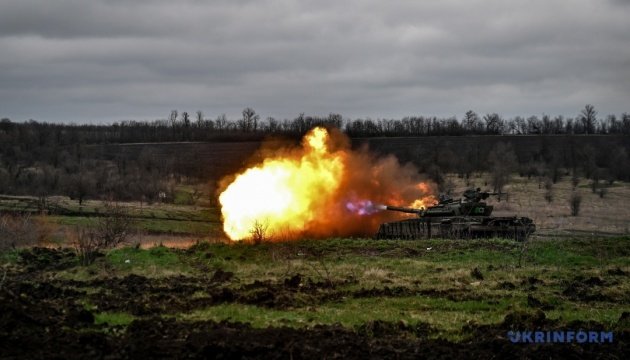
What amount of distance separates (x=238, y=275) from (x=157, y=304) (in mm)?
5591

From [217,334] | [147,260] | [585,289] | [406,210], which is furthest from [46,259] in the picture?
[406,210]

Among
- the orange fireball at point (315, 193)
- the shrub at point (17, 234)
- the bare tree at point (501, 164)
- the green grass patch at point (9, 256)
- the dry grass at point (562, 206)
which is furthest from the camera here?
the bare tree at point (501, 164)

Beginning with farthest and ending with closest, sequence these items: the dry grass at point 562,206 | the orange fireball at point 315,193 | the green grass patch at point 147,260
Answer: the dry grass at point 562,206 → the orange fireball at point 315,193 → the green grass patch at point 147,260

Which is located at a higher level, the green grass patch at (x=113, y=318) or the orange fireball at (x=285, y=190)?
the orange fireball at (x=285, y=190)

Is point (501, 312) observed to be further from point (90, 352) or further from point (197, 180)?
point (197, 180)

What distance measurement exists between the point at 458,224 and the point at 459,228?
0.38 metres

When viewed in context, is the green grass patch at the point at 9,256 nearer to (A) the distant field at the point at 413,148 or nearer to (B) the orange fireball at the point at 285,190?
(B) the orange fireball at the point at 285,190

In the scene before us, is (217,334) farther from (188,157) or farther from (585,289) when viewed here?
(188,157)

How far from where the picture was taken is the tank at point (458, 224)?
40.7m

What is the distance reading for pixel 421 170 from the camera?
90.5 m

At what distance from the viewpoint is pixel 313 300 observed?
1911cm

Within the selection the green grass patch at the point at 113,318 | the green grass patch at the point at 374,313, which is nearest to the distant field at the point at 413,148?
the green grass patch at the point at 374,313

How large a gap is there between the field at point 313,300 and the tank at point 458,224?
29.3ft

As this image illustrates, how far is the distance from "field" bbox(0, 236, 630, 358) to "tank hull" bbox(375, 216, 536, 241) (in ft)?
28.9
